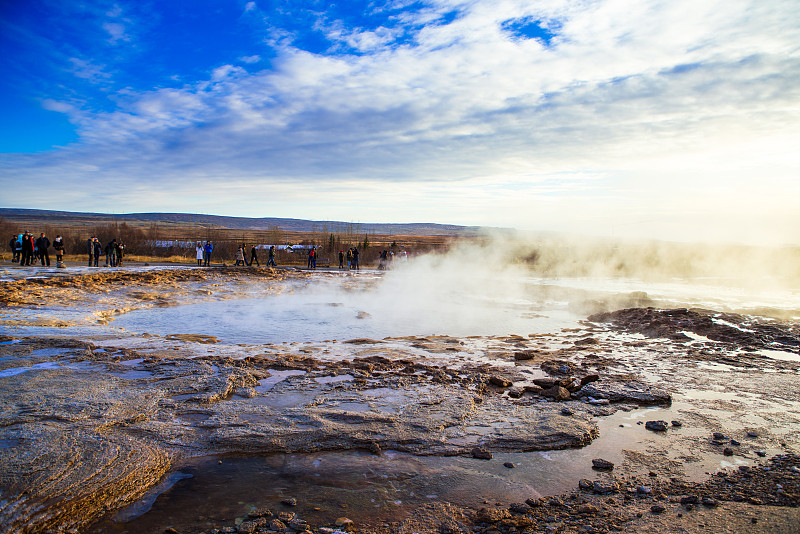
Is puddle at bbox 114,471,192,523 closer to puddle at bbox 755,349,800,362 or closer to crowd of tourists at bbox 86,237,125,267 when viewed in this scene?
puddle at bbox 755,349,800,362

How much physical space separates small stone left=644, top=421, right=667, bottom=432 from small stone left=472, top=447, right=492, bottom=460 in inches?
78.3

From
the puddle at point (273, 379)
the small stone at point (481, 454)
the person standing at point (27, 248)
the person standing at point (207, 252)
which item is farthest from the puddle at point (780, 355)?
the person standing at point (27, 248)

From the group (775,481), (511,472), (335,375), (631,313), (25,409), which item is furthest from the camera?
(631,313)

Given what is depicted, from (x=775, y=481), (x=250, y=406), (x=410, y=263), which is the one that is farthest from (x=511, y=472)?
(x=410, y=263)

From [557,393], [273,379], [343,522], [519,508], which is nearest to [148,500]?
[343,522]

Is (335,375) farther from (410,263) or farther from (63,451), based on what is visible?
(410,263)

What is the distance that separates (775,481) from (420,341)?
6.15 m

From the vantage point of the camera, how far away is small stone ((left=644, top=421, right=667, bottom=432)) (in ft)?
16.1

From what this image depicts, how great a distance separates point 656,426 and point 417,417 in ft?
8.48

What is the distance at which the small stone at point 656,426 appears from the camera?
16.1 feet

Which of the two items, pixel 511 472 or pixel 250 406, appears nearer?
pixel 511 472

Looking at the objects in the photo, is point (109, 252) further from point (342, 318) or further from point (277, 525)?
point (277, 525)

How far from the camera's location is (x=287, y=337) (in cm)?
951

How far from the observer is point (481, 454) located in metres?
4.24
